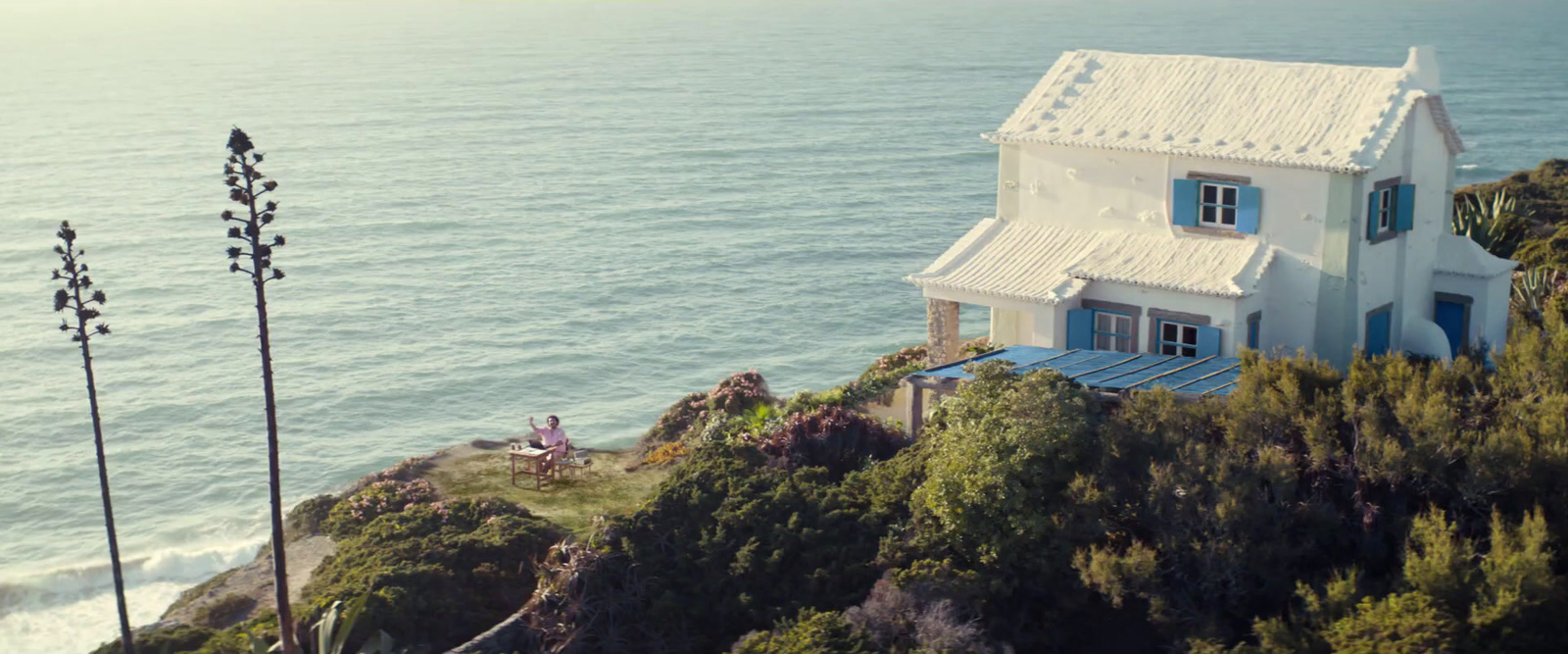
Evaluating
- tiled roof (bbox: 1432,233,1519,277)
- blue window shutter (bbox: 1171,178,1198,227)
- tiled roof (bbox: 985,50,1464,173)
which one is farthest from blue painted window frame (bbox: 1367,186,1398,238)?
blue window shutter (bbox: 1171,178,1198,227)

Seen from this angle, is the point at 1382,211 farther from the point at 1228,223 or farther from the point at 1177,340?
the point at 1177,340

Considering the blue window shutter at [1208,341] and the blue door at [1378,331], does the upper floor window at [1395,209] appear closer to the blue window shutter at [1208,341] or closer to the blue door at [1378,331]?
the blue door at [1378,331]

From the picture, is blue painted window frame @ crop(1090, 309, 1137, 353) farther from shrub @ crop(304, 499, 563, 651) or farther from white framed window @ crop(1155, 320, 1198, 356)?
shrub @ crop(304, 499, 563, 651)

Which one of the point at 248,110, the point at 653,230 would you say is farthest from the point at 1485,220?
the point at 248,110

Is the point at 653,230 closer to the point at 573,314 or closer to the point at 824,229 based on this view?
the point at 824,229

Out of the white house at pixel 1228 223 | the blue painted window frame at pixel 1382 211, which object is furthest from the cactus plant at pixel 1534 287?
the blue painted window frame at pixel 1382 211

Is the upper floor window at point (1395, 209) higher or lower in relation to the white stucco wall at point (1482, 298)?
higher
